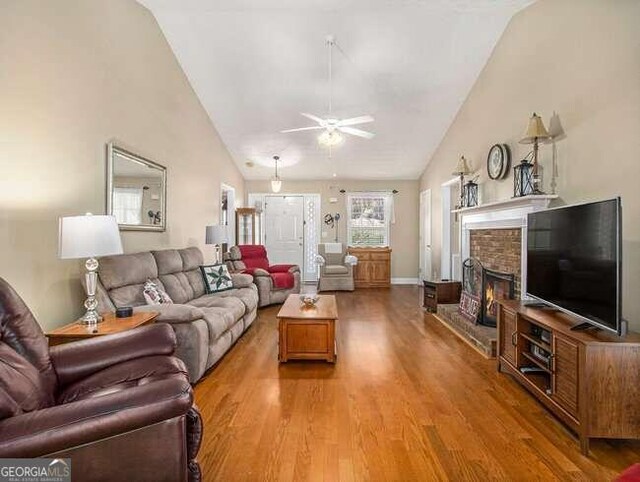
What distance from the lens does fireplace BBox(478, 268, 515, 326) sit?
12.4ft

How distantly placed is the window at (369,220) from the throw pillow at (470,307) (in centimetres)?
396

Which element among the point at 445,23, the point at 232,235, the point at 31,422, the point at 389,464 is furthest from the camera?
the point at 232,235

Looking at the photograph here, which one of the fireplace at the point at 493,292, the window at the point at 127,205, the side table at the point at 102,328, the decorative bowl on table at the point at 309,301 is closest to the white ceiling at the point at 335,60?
the window at the point at 127,205

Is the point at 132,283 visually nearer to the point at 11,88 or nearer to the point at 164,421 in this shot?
the point at 11,88

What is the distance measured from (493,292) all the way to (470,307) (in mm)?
309

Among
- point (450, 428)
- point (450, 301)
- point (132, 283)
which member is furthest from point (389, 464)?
point (450, 301)

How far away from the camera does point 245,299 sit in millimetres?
4148

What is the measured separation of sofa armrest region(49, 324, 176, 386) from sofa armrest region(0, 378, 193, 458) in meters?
0.58

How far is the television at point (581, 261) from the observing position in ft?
6.48

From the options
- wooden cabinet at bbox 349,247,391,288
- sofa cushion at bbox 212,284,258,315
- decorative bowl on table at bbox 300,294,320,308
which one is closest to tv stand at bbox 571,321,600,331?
decorative bowl on table at bbox 300,294,320,308

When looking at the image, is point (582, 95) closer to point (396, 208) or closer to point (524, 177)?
point (524, 177)

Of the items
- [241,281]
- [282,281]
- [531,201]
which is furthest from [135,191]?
[531,201]

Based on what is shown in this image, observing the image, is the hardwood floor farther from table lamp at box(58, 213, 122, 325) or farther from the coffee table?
table lamp at box(58, 213, 122, 325)

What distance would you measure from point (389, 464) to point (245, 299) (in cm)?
264
